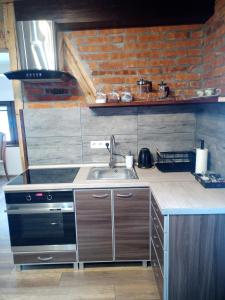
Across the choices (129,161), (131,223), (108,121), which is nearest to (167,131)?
(129,161)

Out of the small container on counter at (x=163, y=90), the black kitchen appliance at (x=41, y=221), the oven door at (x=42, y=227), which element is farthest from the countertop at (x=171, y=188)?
the small container on counter at (x=163, y=90)

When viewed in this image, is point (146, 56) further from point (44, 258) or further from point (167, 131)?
point (44, 258)

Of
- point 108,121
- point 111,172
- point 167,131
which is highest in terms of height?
point 108,121

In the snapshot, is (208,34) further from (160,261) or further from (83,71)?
(160,261)

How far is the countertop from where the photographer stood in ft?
4.64

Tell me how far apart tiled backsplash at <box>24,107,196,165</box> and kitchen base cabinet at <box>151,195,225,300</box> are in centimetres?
116

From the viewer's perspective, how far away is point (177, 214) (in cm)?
142

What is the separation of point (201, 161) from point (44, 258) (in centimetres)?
176

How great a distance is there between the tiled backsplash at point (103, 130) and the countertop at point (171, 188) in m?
0.33

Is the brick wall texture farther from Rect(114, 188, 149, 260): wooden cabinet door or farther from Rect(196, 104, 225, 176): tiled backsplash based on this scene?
Rect(114, 188, 149, 260): wooden cabinet door

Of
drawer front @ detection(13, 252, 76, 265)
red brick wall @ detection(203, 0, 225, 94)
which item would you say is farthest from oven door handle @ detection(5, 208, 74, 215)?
red brick wall @ detection(203, 0, 225, 94)

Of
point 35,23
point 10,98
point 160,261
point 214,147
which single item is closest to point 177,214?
point 160,261

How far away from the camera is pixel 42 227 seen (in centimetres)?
205

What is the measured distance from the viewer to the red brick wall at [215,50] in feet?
6.27
